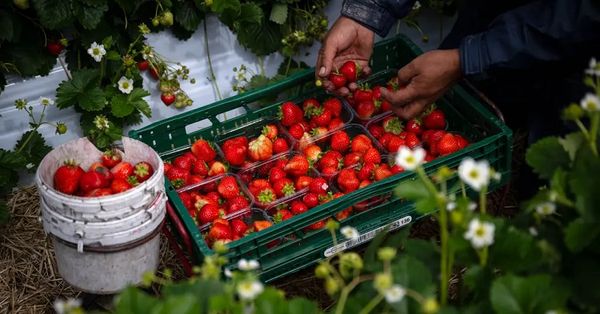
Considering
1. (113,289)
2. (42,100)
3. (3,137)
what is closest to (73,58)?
(42,100)

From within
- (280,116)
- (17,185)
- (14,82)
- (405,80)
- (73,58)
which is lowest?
(17,185)

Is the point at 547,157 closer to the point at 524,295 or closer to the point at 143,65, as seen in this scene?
the point at 524,295

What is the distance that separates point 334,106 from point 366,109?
0.11 metres

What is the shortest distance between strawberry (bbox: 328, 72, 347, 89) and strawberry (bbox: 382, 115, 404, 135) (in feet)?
0.63

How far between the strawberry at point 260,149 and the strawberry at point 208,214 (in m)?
0.28

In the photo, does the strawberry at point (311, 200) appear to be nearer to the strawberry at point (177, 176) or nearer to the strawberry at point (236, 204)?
the strawberry at point (236, 204)

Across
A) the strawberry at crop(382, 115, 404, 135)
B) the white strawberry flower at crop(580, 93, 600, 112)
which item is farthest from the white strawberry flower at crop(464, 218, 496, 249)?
the strawberry at crop(382, 115, 404, 135)

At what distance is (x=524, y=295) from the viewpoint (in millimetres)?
1100

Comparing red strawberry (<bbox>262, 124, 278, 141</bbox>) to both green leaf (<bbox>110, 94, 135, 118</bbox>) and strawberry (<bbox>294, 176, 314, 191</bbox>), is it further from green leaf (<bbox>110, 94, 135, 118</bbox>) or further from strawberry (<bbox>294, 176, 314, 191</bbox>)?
green leaf (<bbox>110, 94, 135, 118</bbox>)

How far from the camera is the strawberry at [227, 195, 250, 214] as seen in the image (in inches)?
88.7

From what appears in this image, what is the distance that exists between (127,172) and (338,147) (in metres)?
0.69

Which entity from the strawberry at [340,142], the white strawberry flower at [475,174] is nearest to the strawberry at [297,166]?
the strawberry at [340,142]

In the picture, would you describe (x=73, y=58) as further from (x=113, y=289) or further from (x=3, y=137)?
(x=113, y=289)

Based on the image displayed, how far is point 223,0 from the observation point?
2557mm
